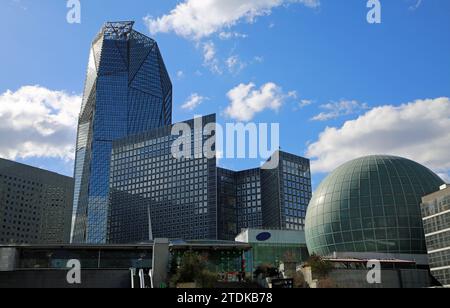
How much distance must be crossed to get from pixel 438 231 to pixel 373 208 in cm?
944

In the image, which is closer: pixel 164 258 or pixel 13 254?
pixel 164 258

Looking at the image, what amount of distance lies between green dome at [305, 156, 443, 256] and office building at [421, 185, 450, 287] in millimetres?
3291

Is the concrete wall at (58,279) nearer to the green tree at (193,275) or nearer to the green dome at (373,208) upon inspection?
the green tree at (193,275)

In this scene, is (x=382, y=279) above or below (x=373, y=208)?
below

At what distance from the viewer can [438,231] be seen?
6619 cm

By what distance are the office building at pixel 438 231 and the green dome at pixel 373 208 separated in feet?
10.8

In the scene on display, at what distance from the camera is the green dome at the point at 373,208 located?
71.2m

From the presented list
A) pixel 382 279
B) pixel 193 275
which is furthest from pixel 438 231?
pixel 193 275

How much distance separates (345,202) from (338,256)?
322 inches

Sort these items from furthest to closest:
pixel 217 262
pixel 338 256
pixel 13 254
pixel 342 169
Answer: pixel 342 169 → pixel 338 256 → pixel 217 262 → pixel 13 254

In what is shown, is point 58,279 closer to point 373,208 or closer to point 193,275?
point 193,275

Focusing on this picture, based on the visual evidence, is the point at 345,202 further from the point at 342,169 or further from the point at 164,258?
the point at 164,258
